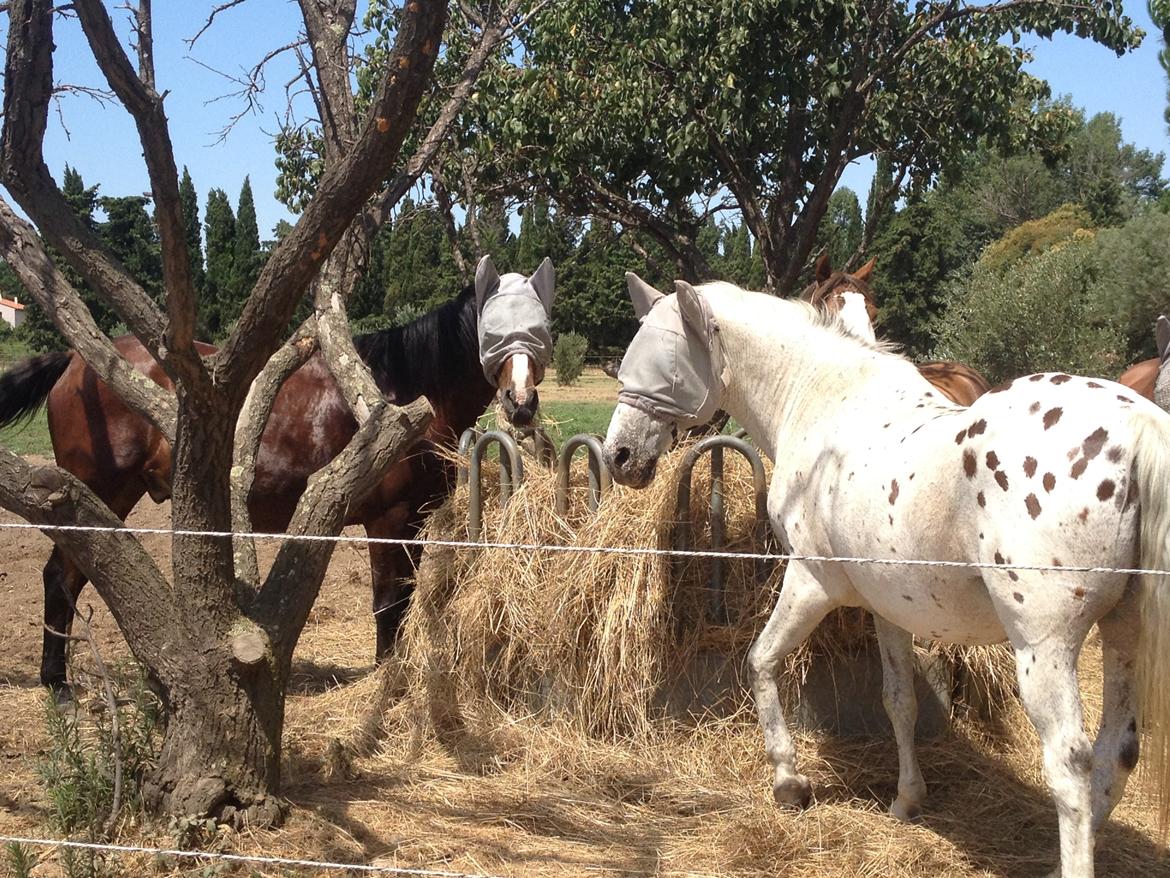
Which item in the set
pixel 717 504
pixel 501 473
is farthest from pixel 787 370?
pixel 501 473

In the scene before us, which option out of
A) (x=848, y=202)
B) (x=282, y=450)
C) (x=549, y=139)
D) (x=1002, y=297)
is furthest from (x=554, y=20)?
(x=848, y=202)

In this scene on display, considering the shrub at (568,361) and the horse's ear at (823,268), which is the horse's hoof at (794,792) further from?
the shrub at (568,361)

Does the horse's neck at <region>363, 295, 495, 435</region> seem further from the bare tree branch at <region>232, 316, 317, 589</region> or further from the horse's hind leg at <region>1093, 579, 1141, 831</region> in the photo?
the horse's hind leg at <region>1093, 579, 1141, 831</region>

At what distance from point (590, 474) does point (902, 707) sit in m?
1.74

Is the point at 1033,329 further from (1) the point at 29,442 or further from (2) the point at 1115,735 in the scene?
(2) the point at 1115,735

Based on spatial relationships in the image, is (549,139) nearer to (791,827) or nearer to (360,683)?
(360,683)

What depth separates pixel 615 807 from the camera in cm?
402

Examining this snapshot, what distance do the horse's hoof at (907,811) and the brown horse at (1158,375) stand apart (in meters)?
2.01

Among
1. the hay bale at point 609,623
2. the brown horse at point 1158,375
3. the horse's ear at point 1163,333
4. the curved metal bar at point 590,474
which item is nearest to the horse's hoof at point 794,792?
the hay bale at point 609,623

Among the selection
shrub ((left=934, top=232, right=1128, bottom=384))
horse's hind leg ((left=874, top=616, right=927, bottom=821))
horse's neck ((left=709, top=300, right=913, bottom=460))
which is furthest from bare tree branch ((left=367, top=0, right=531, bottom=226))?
shrub ((left=934, top=232, right=1128, bottom=384))

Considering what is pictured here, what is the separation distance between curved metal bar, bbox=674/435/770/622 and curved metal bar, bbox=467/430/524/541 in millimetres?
868

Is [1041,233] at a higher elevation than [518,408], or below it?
higher

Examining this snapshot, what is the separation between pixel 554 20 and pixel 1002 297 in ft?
37.1

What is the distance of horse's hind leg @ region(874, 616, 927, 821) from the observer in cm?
386
